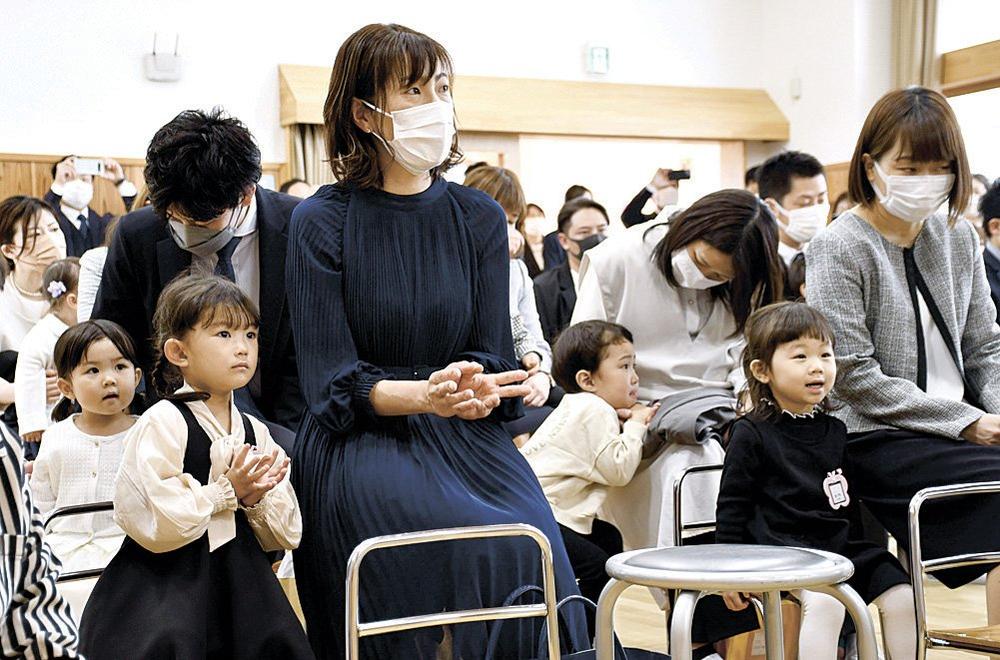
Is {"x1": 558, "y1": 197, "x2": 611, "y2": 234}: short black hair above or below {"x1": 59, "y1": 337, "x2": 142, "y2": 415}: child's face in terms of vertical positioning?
above

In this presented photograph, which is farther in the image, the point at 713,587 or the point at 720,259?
the point at 720,259

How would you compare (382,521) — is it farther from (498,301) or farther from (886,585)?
(886,585)

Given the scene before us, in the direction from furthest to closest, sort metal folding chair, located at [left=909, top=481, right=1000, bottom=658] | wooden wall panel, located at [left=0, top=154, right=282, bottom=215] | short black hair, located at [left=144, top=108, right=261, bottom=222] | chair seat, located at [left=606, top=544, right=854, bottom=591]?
wooden wall panel, located at [left=0, top=154, right=282, bottom=215] < short black hair, located at [left=144, top=108, right=261, bottom=222] < metal folding chair, located at [left=909, top=481, right=1000, bottom=658] < chair seat, located at [left=606, top=544, right=854, bottom=591]

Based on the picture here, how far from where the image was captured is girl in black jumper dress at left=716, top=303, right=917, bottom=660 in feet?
9.44

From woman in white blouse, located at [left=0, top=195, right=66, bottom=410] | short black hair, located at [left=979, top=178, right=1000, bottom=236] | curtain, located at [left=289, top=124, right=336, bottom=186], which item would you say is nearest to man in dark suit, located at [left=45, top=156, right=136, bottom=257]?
woman in white blouse, located at [left=0, top=195, right=66, bottom=410]

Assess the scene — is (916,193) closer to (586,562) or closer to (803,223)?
(586,562)

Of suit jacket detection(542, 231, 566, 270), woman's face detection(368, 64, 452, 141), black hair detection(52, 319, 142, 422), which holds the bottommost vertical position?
black hair detection(52, 319, 142, 422)

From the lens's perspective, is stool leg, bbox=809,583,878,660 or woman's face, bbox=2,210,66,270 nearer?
stool leg, bbox=809,583,878,660

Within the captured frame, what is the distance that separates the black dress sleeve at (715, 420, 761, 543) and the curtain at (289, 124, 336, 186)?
24.6ft

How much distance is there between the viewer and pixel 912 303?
10.7 feet

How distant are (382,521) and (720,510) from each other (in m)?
0.90

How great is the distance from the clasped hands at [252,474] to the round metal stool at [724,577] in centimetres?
74

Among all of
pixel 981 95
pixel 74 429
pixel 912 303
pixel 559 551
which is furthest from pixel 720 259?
pixel 981 95

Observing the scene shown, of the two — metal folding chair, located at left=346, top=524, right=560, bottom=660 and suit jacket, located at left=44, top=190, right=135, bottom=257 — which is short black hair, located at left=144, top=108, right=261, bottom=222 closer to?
metal folding chair, located at left=346, top=524, right=560, bottom=660
